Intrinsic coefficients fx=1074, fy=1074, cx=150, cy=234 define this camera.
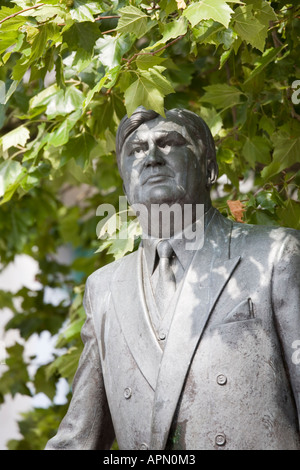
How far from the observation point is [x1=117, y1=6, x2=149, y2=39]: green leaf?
4.79 m

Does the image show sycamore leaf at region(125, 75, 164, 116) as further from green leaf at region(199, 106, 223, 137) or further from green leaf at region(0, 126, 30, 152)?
green leaf at region(0, 126, 30, 152)

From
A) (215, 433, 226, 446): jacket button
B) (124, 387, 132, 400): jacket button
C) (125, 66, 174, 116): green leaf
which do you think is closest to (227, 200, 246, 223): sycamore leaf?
(125, 66, 174, 116): green leaf

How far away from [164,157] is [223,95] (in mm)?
1733

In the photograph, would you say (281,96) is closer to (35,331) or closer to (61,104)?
(61,104)

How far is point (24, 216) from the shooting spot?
8320 mm

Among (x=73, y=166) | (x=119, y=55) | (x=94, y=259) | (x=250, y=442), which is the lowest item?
(x=94, y=259)

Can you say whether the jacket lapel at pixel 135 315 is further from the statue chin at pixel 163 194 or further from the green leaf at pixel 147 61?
the green leaf at pixel 147 61

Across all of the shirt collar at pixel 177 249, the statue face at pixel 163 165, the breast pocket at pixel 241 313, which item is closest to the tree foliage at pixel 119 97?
the statue face at pixel 163 165

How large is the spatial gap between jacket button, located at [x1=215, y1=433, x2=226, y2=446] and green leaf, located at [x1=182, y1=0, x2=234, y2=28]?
166 centimetres

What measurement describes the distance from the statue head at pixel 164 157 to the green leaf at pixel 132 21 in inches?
16.3

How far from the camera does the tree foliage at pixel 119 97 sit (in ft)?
16.1

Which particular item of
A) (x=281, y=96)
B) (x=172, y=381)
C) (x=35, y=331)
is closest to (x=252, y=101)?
(x=281, y=96)

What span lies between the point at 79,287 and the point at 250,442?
136 inches

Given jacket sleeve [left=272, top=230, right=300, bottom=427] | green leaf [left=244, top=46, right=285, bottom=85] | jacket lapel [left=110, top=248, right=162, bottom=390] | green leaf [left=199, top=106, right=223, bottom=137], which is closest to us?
jacket sleeve [left=272, top=230, right=300, bottom=427]
